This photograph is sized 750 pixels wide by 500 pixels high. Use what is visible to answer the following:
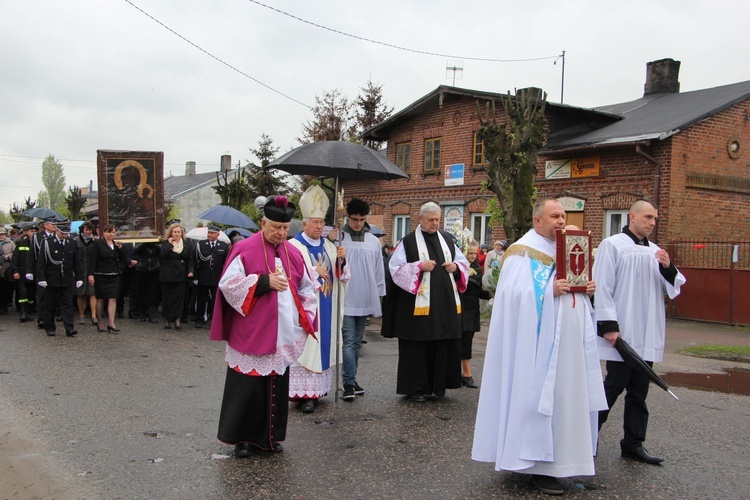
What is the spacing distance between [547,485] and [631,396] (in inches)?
51.7

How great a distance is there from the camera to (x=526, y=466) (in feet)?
15.2

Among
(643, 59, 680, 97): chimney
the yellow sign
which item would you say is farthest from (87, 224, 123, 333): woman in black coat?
(643, 59, 680, 97): chimney

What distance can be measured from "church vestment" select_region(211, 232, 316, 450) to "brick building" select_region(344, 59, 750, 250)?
14.2m

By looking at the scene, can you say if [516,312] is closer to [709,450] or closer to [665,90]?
[709,450]

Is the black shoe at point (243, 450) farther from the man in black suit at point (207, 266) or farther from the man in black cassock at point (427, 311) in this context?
the man in black suit at point (207, 266)

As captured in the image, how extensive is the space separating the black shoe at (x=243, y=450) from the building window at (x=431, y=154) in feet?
67.1

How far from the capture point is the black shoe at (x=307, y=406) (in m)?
6.87

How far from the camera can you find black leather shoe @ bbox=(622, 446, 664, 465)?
5473mm

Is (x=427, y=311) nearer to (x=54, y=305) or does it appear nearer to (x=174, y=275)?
(x=174, y=275)

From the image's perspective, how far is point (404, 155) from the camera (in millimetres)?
26922

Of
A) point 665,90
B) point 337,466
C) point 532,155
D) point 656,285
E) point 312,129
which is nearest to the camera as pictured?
point 337,466

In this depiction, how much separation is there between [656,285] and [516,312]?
1575 millimetres

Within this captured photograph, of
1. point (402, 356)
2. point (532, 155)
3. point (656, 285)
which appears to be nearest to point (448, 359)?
point (402, 356)

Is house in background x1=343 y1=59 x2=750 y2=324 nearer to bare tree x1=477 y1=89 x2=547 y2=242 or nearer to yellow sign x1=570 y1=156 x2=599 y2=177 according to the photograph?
yellow sign x1=570 y1=156 x2=599 y2=177
